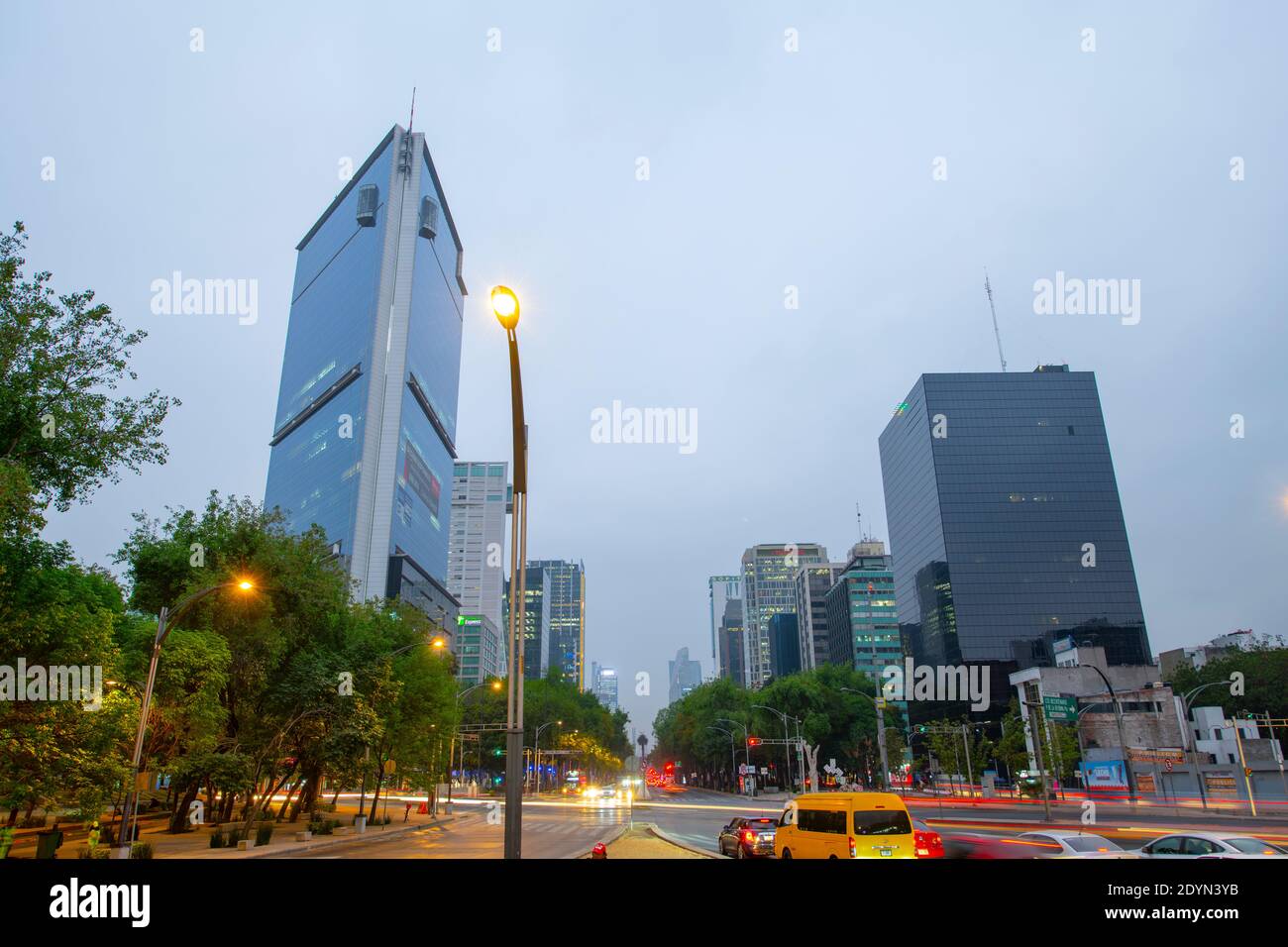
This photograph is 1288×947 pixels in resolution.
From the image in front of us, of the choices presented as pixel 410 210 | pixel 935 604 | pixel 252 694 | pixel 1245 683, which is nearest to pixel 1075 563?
pixel 935 604

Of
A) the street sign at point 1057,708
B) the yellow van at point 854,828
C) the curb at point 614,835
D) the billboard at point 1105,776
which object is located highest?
the street sign at point 1057,708

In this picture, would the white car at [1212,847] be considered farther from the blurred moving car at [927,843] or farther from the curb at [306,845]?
the curb at [306,845]

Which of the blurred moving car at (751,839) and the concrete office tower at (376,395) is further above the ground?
the concrete office tower at (376,395)

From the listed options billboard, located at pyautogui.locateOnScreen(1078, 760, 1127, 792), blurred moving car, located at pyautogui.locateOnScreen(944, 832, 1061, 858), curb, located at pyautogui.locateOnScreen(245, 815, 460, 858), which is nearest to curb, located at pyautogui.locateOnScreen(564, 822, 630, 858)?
curb, located at pyautogui.locateOnScreen(245, 815, 460, 858)

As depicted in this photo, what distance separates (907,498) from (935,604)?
2584 centimetres

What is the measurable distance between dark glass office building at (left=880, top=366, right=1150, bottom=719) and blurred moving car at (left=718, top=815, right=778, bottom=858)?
393 ft

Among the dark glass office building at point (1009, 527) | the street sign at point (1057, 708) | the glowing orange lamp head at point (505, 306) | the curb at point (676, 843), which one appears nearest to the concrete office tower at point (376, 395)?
the curb at point (676, 843)

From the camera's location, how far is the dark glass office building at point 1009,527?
137m

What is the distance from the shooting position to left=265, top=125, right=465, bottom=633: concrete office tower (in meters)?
147

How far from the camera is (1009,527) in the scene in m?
144

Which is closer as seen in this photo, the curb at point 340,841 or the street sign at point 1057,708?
the curb at point 340,841

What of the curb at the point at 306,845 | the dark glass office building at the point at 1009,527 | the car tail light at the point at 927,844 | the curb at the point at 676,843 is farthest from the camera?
the dark glass office building at the point at 1009,527

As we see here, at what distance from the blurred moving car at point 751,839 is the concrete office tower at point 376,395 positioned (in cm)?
11849

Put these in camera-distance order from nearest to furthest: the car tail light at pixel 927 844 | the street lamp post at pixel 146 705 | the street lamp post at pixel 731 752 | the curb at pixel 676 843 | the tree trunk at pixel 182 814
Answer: the car tail light at pixel 927 844 → the street lamp post at pixel 146 705 → the curb at pixel 676 843 → the tree trunk at pixel 182 814 → the street lamp post at pixel 731 752
